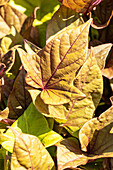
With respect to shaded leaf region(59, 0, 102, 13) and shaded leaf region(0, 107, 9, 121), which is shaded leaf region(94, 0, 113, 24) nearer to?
shaded leaf region(59, 0, 102, 13)

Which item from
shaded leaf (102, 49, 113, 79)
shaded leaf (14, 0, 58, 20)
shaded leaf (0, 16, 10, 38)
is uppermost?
shaded leaf (14, 0, 58, 20)

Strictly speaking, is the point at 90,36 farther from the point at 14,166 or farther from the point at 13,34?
the point at 14,166

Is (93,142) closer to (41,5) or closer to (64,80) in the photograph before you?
(64,80)

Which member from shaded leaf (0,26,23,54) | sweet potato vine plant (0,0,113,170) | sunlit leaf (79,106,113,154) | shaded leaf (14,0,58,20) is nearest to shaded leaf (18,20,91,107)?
sweet potato vine plant (0,0,113,170)

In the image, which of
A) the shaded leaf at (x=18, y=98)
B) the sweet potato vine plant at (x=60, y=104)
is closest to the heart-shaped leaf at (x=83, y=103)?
the sweet potato vine plant at (x=60, y=104)

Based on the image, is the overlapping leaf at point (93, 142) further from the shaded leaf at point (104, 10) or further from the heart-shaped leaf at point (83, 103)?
the shaded leaf at point (104, 10)

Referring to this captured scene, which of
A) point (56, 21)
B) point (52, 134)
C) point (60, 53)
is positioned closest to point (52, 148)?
point (52, 134)

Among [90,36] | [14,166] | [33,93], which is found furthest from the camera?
[90,36]
